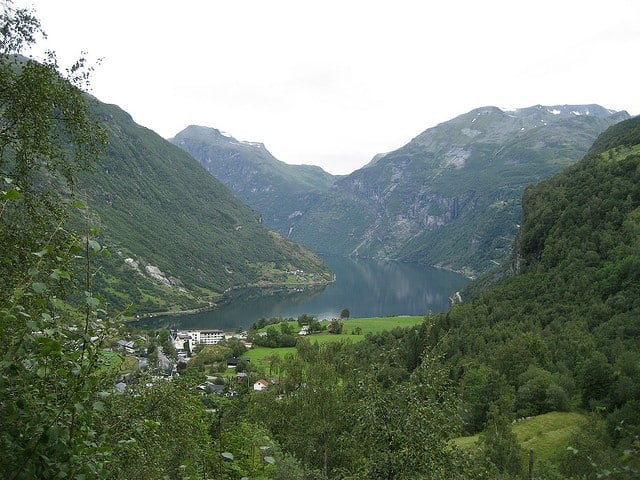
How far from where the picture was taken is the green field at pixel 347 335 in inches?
2670

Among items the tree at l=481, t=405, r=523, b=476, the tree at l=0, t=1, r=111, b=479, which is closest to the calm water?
the tree at l=481, t=405, r=523, b=476

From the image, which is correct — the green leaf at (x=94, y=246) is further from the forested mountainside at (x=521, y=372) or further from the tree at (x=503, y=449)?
the tree at (x=503, y=449)

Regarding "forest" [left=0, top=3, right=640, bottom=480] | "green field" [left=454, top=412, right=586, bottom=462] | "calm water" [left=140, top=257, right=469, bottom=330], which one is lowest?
"calm water" [left=140, top=257, right=469, bottom=330]

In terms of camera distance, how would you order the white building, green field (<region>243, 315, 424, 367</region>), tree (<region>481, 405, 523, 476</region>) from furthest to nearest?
the white building < green field (<region>243, 315, 424, 367</region>) < tree (<region>481, 405, 523, 476</region>)

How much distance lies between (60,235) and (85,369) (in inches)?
117

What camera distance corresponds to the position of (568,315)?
4588 cm

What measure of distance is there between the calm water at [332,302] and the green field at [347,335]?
40.8 ft

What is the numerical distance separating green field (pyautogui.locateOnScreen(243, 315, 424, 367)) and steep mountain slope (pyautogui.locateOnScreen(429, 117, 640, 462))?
22774mm

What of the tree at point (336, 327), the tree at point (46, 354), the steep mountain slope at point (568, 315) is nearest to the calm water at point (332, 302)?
the tree at point (336, 327)

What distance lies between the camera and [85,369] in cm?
280

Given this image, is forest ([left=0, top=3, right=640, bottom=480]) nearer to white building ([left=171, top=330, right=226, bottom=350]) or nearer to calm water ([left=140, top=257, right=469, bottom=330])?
white building ([left=171, top=330, right=226, bottom=350])

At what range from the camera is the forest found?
2.79 meters

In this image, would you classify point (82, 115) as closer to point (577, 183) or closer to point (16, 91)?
point (16, 91)

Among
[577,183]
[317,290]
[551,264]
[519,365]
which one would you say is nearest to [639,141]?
[577,183]
